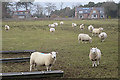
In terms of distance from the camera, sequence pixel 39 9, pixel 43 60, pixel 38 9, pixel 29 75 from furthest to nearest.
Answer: pixel 39 9 < pixel 38 9 < pixel 43 60 < pixel 29 75

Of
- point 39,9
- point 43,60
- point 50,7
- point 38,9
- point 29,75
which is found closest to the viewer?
point 29,75

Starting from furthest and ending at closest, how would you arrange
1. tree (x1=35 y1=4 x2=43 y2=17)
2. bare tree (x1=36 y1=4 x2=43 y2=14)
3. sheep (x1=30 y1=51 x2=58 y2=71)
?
bare tree (x1=36 y1=4 x2=43 y2=14) → tree (x1=35 y1=4 x2=43 y2=17) → sheep (x1=30 y1=51 x2=58 y2=71)

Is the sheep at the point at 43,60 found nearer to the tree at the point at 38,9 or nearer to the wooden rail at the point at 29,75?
the wooden rail at the point at 29,75

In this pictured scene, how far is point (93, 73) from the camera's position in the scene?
9.42 m

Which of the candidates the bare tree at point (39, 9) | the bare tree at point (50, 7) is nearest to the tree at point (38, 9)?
the bare tree at point (39, 9)

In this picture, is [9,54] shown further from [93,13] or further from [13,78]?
[93,13]

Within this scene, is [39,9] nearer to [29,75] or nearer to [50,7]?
[50,7]

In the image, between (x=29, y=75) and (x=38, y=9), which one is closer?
(x=29, y=75)

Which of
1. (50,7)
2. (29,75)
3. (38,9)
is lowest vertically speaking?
(29,75)

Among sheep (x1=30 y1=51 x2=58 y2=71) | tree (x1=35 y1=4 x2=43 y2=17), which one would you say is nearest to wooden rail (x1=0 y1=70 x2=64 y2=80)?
sheep (x1=30 y1=51 x2=58 y2=71)

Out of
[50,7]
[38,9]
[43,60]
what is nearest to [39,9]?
[38,9]

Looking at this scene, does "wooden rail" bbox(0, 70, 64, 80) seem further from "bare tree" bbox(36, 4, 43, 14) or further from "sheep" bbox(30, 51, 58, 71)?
"bare tree" bbox(36, 4, 43, 14)

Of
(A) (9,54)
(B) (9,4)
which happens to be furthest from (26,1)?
(A) (9,54)

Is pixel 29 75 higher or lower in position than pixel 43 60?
lower
